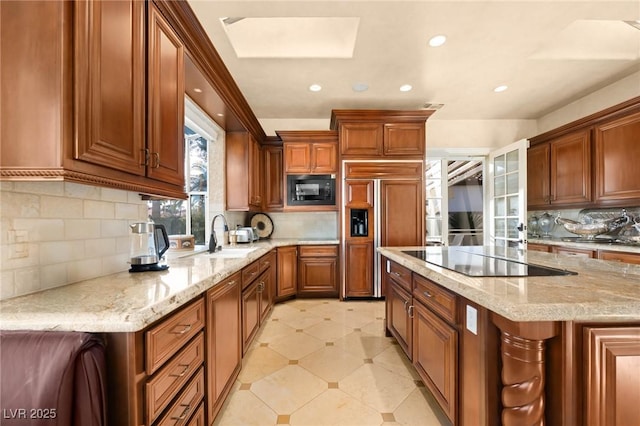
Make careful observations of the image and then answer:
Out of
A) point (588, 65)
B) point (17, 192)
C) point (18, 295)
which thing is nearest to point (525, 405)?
point (18, 295)

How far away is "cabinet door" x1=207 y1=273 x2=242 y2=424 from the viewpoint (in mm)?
1370

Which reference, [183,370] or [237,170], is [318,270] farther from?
[183,370]

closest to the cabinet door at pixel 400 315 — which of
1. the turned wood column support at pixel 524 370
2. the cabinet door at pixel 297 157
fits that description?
the turned wood column support at pixel 524 370

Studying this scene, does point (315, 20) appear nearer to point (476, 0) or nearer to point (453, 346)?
point (476, 0)

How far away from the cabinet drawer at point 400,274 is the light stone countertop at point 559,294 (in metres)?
0.47

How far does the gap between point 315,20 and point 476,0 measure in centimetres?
137

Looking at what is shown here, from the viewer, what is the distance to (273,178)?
409cm

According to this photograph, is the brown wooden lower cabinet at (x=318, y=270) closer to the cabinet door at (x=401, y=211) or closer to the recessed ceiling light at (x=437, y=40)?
the cabinet door at (x=401, y=211)

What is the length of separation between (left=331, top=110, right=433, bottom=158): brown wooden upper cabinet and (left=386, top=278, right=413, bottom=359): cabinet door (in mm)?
1919

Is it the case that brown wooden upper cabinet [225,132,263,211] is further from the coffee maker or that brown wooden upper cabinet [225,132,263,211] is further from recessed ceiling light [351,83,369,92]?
the coffee maker

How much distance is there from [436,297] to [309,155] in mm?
2909

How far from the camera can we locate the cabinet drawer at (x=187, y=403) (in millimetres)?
998

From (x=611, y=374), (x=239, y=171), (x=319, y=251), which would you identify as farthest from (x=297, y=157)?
(x=611, y=374)

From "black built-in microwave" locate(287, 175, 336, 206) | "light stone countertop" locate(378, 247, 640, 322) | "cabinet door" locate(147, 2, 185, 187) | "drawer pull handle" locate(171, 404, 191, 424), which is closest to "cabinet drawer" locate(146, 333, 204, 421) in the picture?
"drawer pull handle" locate(171, 404, 191, 424)
